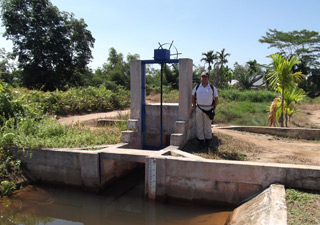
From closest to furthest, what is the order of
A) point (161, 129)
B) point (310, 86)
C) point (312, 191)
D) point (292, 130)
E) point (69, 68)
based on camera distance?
point (312, 191)
point (161, 129)
point (292, 130)
point (69, 68)
point (310, 86)

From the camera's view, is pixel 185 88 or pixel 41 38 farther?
pixel 41 38

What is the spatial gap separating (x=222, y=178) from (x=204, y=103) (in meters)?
2.16

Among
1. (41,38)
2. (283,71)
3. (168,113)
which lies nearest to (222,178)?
(168,113)

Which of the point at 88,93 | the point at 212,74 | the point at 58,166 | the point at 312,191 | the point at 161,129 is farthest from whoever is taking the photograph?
the point at 212,74

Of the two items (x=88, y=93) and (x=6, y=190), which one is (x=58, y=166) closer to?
(x=6, y=190)

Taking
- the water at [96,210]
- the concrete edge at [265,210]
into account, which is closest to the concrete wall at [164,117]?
the water at [96,210]

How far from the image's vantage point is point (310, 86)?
34.2 metres

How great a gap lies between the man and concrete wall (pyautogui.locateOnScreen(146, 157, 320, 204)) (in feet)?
5.25

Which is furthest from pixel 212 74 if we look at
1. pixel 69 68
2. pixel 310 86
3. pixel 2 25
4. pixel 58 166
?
pixel 58 166

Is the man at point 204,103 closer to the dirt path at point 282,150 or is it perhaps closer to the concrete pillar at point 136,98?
the dirt path at point 282,150

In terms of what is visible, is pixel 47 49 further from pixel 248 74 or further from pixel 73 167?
pixel 248 74

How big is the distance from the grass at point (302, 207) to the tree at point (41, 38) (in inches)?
870

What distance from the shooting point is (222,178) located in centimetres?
514

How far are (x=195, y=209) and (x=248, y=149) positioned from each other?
2.42 m
